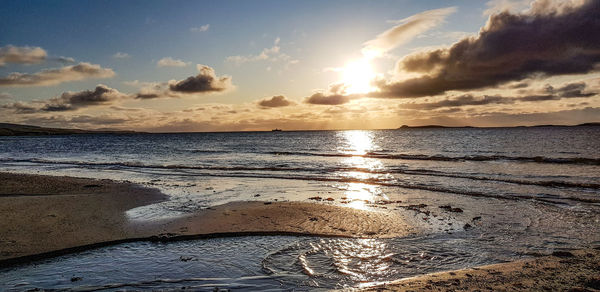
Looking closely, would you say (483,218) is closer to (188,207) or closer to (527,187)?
(527,187)

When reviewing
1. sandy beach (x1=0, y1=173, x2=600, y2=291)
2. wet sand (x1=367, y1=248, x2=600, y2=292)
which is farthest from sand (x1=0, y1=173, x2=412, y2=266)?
wet sand (x1=367, y1=248, x2=600, y2=292)

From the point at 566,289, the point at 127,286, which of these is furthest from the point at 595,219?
the point at 127,286

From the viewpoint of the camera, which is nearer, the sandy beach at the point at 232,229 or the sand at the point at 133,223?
the sandy beach at the point at 232,229

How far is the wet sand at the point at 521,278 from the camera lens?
5992 mm

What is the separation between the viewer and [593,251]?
790 cm

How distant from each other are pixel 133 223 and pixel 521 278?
438 inches

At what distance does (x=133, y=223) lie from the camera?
11008 mm

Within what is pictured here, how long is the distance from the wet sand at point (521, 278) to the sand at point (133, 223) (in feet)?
10.2

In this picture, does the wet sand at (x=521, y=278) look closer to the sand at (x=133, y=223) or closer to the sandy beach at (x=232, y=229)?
the sandy beach at (x=232, y=229)

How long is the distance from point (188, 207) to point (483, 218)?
38.2ft

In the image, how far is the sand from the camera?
882 centimetres

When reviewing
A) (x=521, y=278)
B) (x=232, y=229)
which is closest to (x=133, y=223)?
(x=232, y=229)

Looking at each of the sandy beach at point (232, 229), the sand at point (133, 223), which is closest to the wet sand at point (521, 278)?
the sandy beach at point (232, 229)

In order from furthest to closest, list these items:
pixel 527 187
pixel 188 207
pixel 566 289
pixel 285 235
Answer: pixel 527 187 → pixel 188 207 → pixel 285 235 → pixel 566 289
